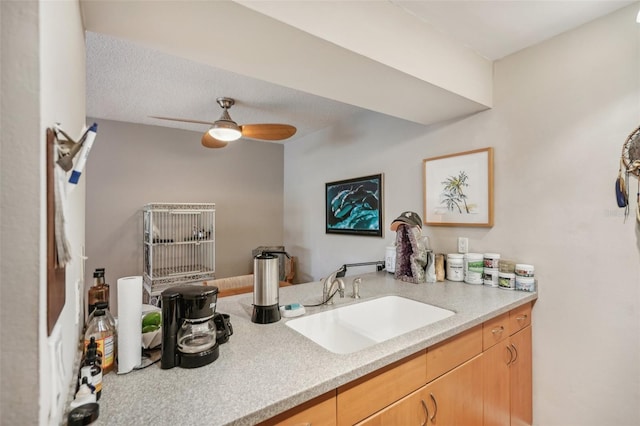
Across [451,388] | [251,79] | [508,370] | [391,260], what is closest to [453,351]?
[451,388]

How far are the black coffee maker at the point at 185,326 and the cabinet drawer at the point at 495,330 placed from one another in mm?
1243

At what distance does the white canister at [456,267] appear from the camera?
77.0 inches

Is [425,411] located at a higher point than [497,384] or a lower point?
higher

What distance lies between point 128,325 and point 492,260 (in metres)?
1.89

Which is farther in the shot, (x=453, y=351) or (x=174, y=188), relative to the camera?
(x=174, y=188)

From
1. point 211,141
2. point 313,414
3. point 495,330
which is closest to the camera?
point 313,414

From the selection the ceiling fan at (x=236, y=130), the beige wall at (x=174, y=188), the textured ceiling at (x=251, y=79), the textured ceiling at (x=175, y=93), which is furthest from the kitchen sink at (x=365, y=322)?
the beige wall at (x=174, y=188)

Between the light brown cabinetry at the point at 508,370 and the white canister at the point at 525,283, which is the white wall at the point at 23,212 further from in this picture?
the white canister at the point at 525,283

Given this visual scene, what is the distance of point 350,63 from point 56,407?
146 centimetres

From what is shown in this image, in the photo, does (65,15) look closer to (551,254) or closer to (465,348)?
(465,348)

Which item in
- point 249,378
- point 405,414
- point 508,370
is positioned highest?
point 249,378

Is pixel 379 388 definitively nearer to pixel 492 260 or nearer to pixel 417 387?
pixel 417 387

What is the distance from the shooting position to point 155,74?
81.0 inches

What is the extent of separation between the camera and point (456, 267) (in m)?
1.97
